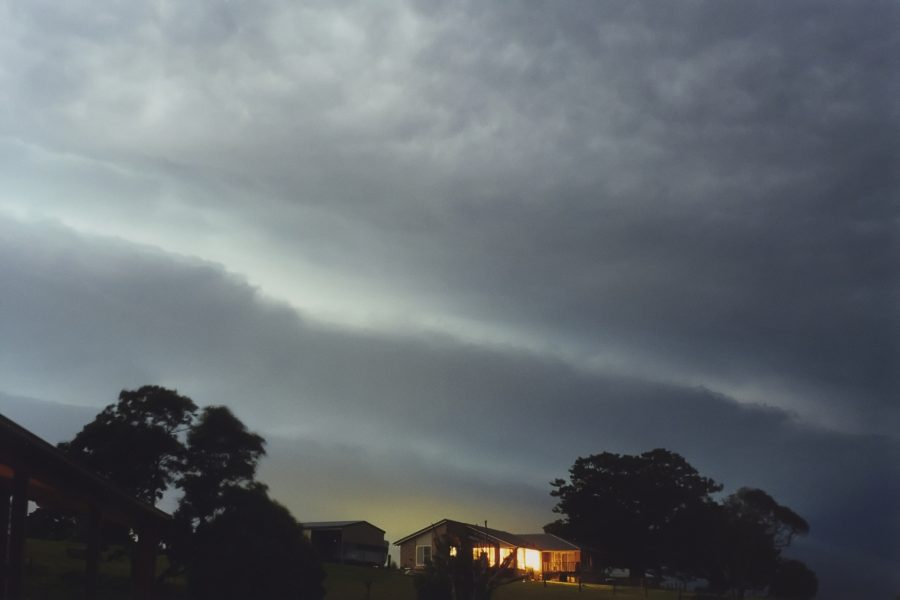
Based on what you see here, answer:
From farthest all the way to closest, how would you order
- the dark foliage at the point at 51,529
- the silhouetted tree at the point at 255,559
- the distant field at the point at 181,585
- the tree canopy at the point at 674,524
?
the tree canopy at the point at 674,524 < the dark foliage at the point at 51,529 < the distant field at the point at 181,585 < the silhouetted tree at the point at 255,559

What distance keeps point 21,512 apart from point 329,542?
184 ft

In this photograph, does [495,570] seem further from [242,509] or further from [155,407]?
[155,407]

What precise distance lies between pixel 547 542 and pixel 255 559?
40062mm

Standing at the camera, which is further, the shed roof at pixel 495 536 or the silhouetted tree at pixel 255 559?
the shed roof at pixel 495 536

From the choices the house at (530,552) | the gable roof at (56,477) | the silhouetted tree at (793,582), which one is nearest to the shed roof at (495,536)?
the house at (530,552)

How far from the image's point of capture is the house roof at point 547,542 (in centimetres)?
7031

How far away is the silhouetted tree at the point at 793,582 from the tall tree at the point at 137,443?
47975 millimetres

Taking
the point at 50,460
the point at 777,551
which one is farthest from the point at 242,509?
the point at 777,551

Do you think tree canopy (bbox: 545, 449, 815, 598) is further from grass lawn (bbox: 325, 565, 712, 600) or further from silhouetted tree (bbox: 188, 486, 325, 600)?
silhouetted tree (bbox: 188, 486, 325, 600)

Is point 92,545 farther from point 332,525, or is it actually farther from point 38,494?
point 332,525

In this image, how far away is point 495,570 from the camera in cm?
2973

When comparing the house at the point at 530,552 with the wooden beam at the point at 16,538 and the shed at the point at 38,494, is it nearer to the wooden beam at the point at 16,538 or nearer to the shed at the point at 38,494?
the shed at the point at 38,494

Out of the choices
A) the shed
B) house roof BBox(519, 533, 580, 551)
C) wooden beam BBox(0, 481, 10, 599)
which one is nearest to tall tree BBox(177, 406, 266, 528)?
the shed

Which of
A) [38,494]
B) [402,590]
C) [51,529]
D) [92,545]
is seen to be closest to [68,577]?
[402,590]
